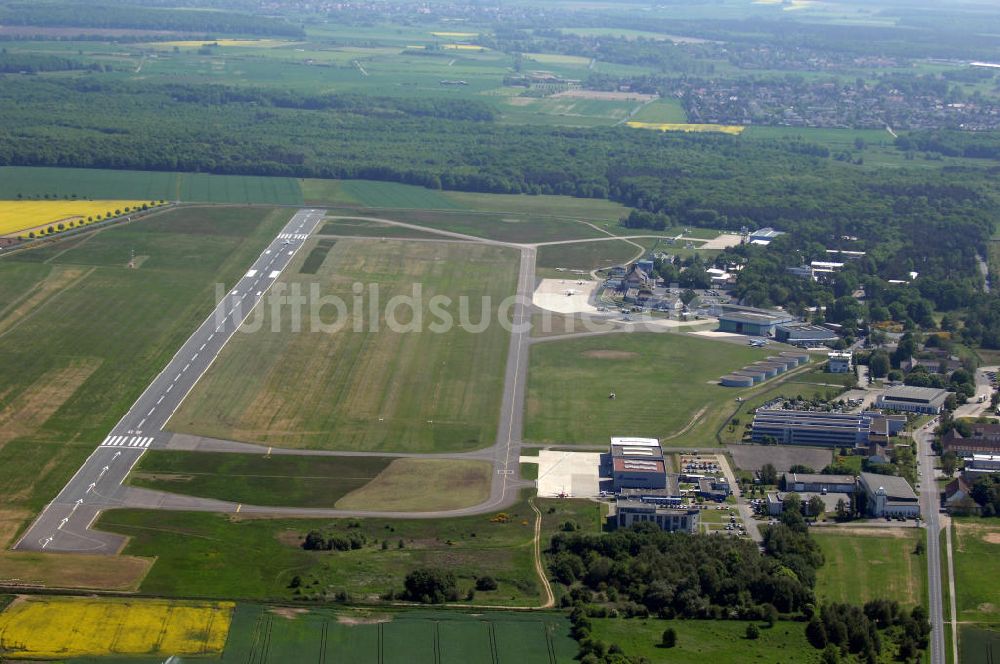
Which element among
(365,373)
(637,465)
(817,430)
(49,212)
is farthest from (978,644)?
(49,212)

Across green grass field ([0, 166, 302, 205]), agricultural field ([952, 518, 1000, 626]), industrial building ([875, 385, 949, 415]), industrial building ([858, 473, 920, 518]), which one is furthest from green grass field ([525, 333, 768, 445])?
green grass field ([0, 166, 302, 205])

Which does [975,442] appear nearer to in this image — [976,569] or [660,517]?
[976,569]

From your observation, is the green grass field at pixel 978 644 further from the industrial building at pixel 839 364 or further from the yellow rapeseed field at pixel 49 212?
the yellow rapeseed field at pixel 49 212

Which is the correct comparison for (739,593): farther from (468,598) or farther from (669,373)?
(669,373)

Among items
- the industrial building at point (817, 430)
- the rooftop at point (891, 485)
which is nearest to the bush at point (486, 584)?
the rooftop at point (891, 485)

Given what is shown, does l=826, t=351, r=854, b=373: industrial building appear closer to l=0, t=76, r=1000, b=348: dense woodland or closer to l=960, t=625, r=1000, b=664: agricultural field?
l=0, t=76, r=1000, b=348: dense woodland

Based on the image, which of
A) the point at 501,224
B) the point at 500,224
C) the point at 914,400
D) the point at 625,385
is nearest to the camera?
the point at 914,400
